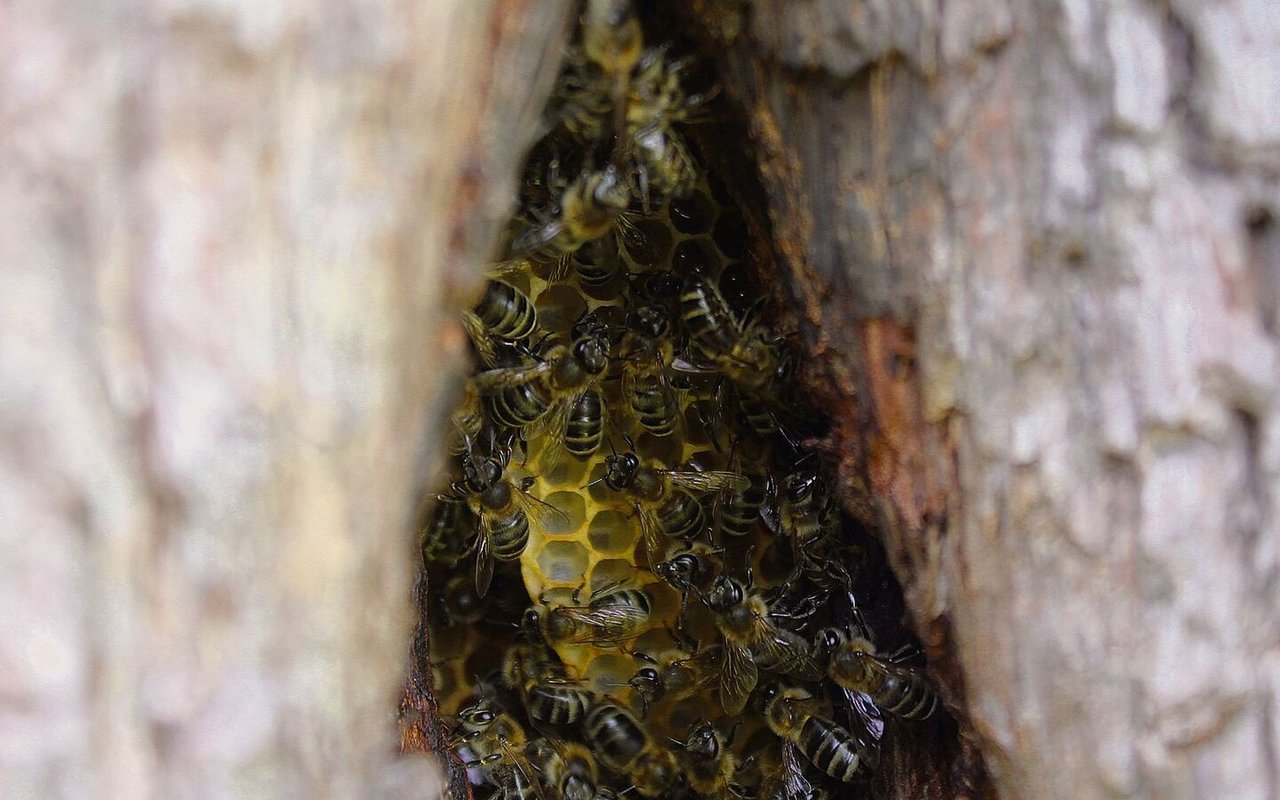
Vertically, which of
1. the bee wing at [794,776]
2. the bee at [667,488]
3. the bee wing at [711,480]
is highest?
the bee wing at [711,480]

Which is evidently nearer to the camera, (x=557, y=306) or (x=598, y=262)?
(x=598, y=262)

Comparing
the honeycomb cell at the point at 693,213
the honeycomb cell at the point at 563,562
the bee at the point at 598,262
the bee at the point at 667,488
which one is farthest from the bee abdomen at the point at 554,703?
the honeycomb cell at the point at 693,213

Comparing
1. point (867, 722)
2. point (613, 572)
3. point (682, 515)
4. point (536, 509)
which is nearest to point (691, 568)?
point (682, 515)

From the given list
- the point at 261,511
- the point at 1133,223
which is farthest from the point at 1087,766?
the point at 261,511

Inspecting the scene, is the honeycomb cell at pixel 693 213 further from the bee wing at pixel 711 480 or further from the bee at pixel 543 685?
the bee at pixel 543 685

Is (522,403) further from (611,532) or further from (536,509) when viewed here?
(611,532)

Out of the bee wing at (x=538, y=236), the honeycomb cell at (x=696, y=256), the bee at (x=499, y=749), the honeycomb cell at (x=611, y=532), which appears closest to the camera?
the bee wing at (x=538, y=236)
